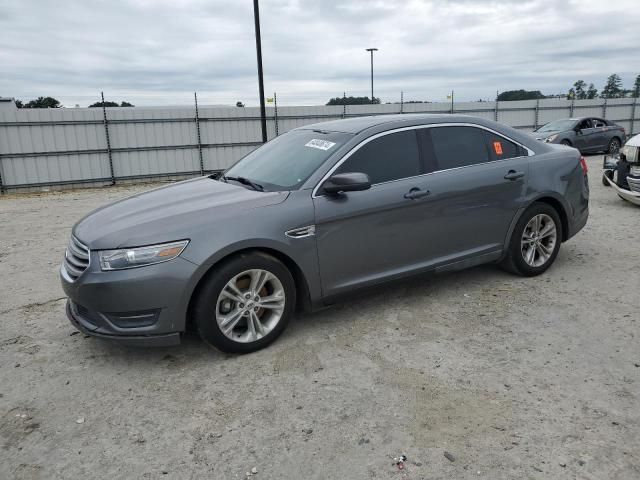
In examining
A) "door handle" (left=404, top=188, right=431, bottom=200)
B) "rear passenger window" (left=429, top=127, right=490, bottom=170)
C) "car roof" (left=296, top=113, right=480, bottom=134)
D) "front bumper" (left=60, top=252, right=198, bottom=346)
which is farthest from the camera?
"rear passenger window" (left=429, top=127, right=490, bottom=170)

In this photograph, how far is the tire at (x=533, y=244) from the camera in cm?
483

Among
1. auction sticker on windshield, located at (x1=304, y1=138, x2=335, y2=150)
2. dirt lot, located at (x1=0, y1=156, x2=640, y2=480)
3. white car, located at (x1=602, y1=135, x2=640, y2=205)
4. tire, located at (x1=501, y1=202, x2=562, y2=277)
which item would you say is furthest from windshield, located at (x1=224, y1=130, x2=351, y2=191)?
white car, located at (x1=602, y1=135, x2=640, y2=205)

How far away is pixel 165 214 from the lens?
11.7ft

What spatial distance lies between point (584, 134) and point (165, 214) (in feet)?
57.5

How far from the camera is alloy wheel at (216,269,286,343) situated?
3.49 meters

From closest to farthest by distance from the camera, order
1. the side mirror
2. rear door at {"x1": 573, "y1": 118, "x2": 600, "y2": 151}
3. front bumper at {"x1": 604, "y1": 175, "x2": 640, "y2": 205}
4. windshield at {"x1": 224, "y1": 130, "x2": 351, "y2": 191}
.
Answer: the side mirror, windshield at {"x1": 224, "y1": 130, "x2": 351, "y2": 191}, front bumper at {"x1": 604, "y1": 175, "x2": 640, "y2": 205}, rear door at {"x1": 573, "y1": 118, "x2": 600, "y2": 151}

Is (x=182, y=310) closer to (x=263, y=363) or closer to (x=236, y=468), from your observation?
(x=263, y=363)

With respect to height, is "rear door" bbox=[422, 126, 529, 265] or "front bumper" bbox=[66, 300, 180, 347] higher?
"rear door" bbox=[422, 126, 529, 265]

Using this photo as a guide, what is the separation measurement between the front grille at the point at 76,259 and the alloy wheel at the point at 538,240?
379cm

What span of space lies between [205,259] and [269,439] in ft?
3.99

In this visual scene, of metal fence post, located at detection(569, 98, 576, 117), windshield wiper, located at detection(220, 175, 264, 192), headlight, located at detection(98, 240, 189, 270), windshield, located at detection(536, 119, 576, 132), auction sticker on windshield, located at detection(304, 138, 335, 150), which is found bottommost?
headlight, located at detection(98, 240, 189, 270)

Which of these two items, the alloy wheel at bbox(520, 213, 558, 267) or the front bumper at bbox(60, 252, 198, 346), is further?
the alloy wheel at bbox(520, 213, 558, 267)

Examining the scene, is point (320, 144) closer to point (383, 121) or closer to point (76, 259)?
point (383, 121)

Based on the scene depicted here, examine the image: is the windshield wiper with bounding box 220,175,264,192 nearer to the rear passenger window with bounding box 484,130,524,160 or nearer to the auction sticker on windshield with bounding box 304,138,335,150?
the auction sticker on windshield with bounding box 304,138,335,150
